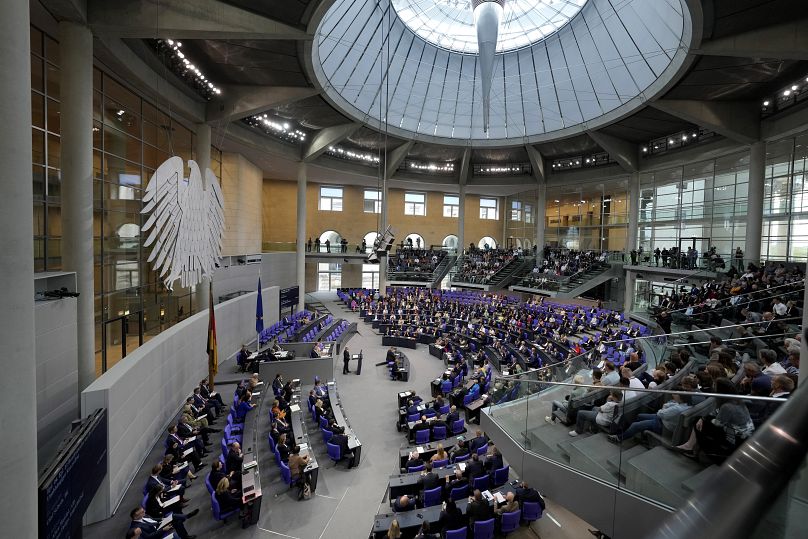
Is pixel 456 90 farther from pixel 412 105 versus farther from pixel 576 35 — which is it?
pixel 576 35

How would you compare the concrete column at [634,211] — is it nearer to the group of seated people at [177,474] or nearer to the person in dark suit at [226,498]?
the group of seated people at [177,474]

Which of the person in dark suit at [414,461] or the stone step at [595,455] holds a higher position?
the stone step at [595,455]

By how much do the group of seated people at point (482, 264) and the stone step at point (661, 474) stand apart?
86.4 ft

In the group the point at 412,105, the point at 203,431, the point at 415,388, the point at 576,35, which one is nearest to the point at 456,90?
the point at 412,105

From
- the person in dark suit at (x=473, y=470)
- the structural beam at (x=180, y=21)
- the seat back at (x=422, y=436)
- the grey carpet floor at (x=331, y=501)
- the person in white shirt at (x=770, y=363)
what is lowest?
the grey carpet floor at (x=331, y=501)

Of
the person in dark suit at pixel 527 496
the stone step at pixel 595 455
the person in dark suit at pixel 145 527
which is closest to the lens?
the stone step at pixel 595 455

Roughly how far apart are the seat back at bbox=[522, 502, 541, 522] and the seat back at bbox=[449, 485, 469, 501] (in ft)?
3.57

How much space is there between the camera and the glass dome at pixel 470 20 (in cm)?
2016

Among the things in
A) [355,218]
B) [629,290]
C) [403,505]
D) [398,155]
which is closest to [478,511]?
[403,505]

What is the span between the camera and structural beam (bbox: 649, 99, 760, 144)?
1762 cm

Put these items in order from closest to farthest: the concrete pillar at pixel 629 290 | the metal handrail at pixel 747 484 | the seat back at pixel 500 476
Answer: the metal handrail at pixel 747 484 < the seat back at pixel 500 476 < the concrete pillar at pixel 629 290

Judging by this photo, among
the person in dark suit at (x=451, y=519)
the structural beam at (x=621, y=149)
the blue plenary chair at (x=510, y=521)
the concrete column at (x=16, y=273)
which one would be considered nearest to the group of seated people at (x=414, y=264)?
the structural beam at (x=621, y=149)

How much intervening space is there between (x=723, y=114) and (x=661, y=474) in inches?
759

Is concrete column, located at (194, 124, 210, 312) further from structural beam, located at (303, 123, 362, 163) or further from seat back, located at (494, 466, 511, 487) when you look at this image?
seat back, located at (494, 466, 511, 487)
